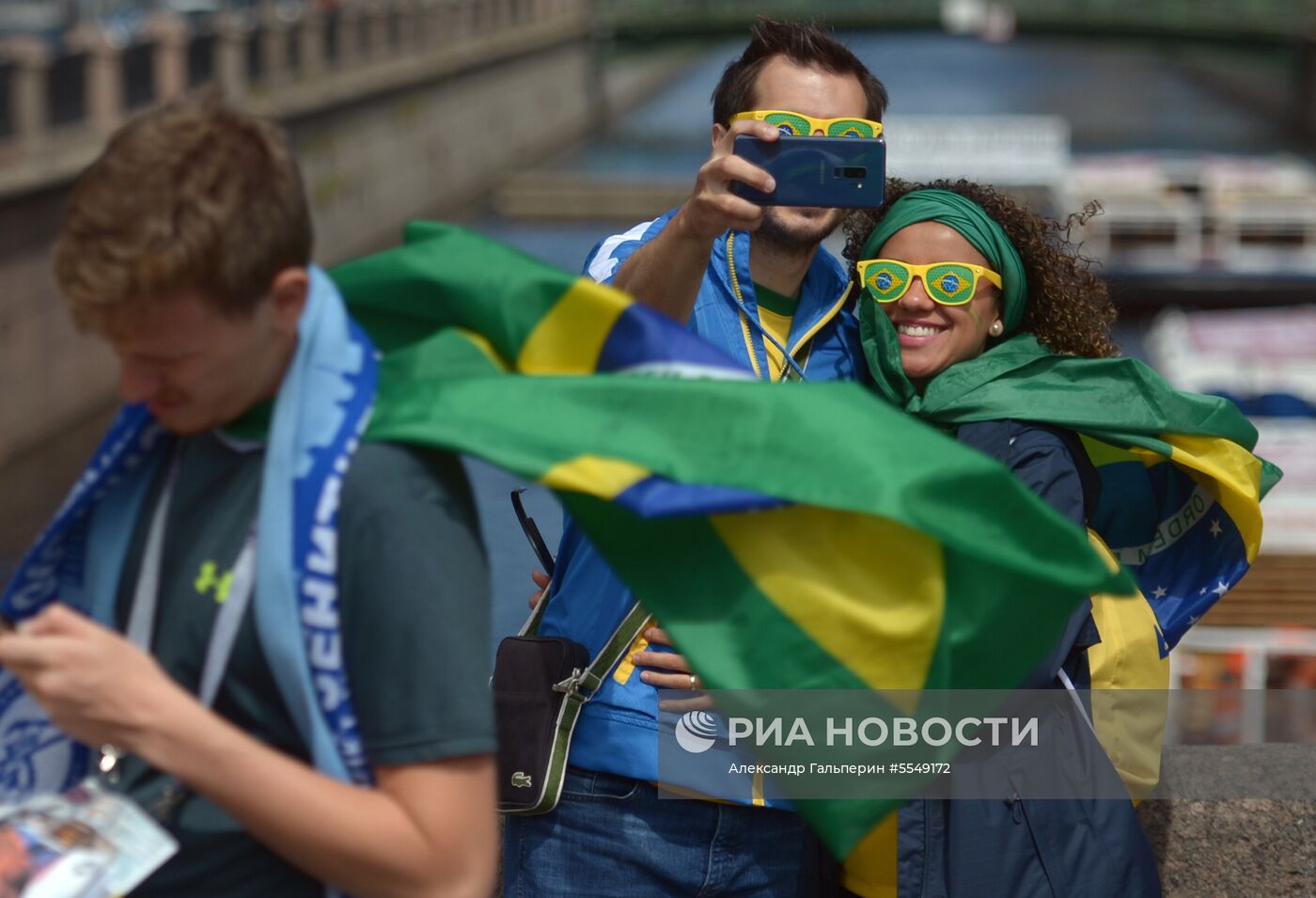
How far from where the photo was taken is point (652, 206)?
2748cm

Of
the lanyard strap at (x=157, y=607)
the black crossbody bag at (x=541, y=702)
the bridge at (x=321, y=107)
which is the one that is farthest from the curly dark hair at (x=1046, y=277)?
the lanyard strap at (x=157, y=607)

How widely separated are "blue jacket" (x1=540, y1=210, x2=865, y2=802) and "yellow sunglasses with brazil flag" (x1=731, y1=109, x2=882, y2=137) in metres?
0.17

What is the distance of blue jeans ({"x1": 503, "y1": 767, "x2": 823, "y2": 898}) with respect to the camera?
Answer: 2320 millimetres

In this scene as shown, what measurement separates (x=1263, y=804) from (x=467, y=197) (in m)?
29.3

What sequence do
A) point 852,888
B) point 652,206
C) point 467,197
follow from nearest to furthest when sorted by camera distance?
point 852,888 → point 652,206 → point 467,197

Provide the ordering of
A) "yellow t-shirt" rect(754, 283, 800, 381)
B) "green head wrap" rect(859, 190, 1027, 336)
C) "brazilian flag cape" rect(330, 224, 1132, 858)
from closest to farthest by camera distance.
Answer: "brazilian flag cape" rect(330, 224, 1132, 858)
"yellow t-shirt" rect(754, 283, 800, 381)
"green head wrap" rect(859, 190, 1027, 336)

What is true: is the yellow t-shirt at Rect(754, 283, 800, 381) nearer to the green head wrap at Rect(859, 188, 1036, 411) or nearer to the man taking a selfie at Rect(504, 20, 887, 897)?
the man taking a selfie at Rect(504, 20, 887, 897)

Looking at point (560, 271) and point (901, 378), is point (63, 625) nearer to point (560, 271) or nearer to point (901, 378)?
point (560, 271)

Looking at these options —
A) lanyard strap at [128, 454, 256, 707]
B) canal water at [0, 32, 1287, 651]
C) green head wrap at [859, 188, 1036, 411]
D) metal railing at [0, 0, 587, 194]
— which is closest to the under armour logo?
lanyard strap at [128, 454, 256, 707]

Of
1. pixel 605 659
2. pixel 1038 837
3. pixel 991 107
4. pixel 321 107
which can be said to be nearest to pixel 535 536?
pixel 605 659

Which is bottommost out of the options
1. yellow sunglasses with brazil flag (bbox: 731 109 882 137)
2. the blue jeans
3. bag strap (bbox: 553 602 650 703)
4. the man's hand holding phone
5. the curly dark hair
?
the blue jeans

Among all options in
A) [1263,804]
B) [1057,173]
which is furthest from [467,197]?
[1263,804]

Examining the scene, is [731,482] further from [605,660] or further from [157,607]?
[605,660]

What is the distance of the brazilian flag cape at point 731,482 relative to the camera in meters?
1.72
